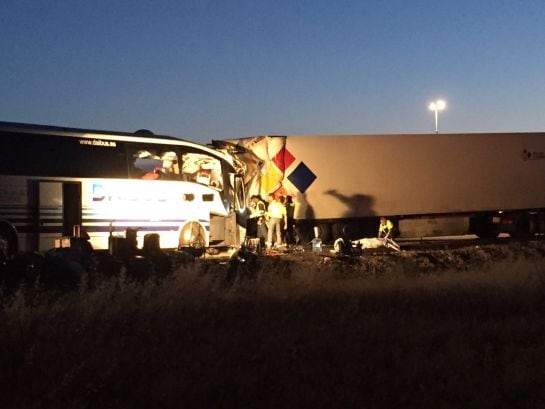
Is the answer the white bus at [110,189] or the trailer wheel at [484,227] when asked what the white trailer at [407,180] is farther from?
the white bus at [110,189]

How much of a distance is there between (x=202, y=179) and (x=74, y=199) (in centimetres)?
391

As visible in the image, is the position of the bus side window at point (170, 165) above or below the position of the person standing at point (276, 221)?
above

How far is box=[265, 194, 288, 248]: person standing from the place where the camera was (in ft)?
82.8

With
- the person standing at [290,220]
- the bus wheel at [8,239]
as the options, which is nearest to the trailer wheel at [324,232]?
the person standing at [290,220]

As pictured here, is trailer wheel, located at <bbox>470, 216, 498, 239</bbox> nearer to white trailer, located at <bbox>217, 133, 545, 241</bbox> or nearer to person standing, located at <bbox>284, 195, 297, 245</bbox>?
white trailer, located at <bbox>217, 133, 545, 241</bbox>

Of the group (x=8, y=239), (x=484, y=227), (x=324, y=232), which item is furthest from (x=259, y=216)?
(x=484, y=227)

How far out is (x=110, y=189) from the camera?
21547 millimetres

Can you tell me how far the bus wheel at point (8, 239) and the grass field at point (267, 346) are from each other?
7308 millimetres

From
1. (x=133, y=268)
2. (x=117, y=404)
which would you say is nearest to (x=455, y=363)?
(x=117, y=404)

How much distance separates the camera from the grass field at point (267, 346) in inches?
302

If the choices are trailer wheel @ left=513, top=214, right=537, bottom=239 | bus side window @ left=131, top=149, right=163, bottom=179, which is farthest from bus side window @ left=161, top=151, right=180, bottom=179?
trailer wheel @ left=513, top=214, right=537, bottom=239

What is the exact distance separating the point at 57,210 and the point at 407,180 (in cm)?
1307

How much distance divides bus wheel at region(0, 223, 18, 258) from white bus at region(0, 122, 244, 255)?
0.02 meters

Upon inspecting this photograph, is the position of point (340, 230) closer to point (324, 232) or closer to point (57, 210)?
point (324, 232)
